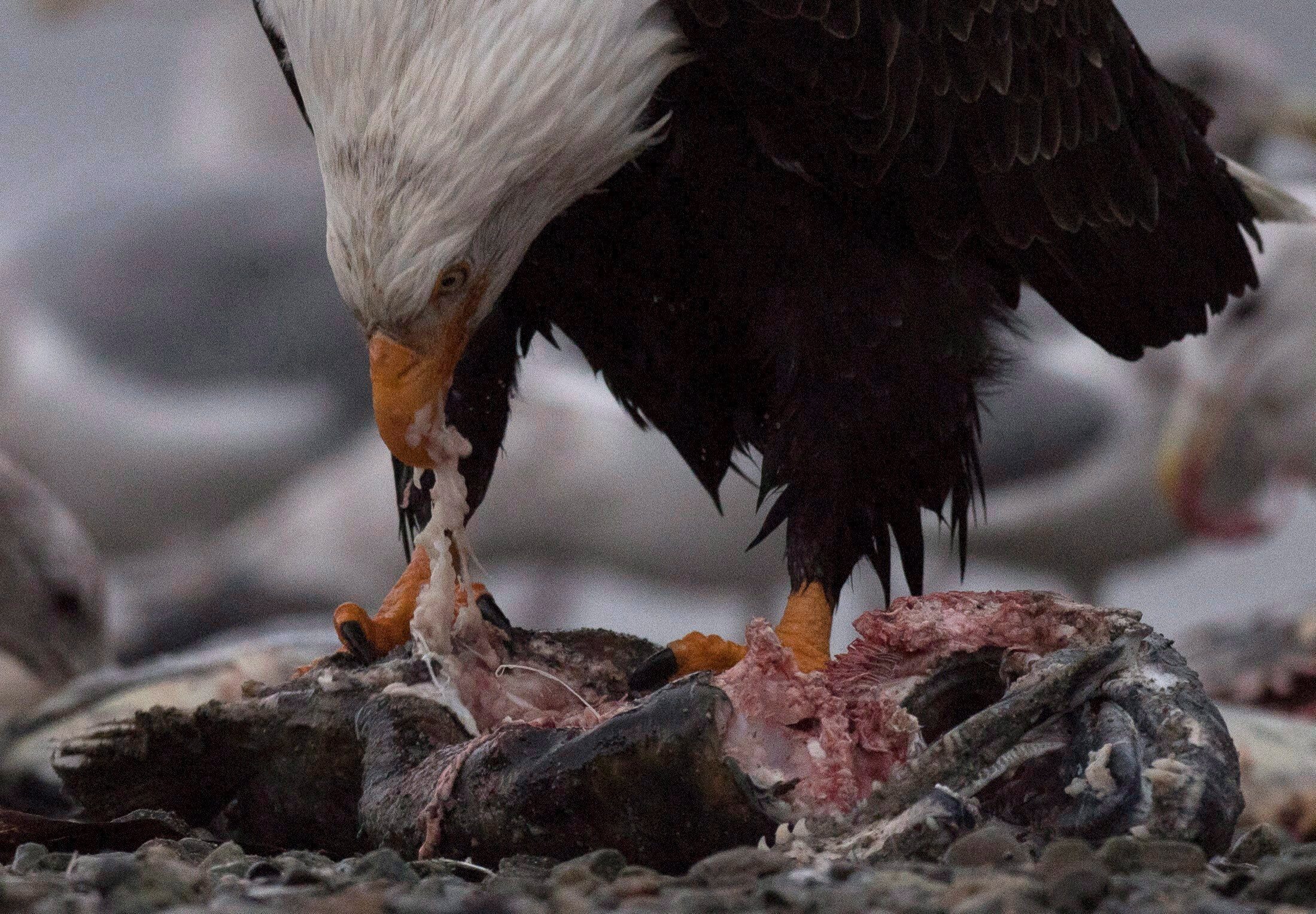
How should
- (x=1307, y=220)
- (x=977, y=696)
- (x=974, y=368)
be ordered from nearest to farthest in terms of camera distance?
(x=977, y=696)
(x=974, y=368)
(x=1307, y=220)

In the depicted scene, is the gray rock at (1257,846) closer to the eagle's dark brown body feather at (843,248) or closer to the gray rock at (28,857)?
the eagle's dark brown body feather at (843,248)

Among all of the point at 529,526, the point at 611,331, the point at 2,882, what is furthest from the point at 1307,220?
the point at 529,526

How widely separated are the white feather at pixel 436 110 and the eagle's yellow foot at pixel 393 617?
2.01 feet

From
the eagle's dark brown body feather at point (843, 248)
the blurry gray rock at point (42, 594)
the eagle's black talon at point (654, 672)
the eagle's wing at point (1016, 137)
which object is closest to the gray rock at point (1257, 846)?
the eagle's black talon at point (654, 672)

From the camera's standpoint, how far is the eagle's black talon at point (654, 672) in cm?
319

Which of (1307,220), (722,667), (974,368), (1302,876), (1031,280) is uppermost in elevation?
(1307,220)

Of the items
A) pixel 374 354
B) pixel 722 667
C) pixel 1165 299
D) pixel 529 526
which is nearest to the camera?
pixel 374 354

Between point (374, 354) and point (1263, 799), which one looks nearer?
point (374, 354)

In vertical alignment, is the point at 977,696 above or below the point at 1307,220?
below

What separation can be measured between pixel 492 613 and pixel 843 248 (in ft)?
2.98

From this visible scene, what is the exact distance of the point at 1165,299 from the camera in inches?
168

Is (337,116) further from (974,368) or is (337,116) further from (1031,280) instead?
(1031,280)

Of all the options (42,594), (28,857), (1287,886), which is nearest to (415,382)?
(28,857)

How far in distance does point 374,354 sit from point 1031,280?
151cm
